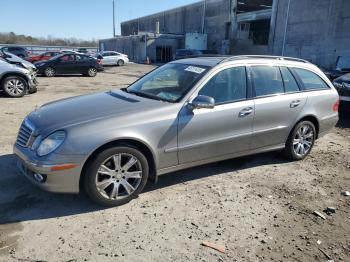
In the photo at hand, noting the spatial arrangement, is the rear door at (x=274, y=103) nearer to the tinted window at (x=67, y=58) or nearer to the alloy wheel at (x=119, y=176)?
the alloy wheel at (x=119, y=176)

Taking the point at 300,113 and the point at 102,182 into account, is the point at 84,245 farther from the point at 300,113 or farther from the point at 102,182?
the point at 300,113

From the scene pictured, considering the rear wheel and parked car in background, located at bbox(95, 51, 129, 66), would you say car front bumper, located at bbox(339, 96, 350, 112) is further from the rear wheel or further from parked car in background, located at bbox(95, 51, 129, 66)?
the rear wheel

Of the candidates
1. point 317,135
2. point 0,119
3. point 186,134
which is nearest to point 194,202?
point 186,134

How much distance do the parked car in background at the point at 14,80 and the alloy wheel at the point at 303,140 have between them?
9.29m

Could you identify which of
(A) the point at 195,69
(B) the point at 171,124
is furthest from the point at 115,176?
(A) the point at 195,69

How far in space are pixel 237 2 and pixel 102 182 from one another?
44.6 metres

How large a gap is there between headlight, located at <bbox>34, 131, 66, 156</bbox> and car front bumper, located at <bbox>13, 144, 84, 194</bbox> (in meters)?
0.06

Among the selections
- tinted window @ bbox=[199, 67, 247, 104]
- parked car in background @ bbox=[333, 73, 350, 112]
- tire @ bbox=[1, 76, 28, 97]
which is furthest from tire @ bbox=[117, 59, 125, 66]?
tinted window @ bbox=[199, 67, 247, 104]

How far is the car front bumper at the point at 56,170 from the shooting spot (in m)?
3.59

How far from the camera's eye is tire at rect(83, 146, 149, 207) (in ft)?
12.4

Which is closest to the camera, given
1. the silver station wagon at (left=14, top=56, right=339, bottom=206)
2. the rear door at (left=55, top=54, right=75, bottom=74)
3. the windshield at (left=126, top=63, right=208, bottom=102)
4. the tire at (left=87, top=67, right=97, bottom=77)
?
the silver station wagon at (left=14, top=56, right=339, bottom=206)

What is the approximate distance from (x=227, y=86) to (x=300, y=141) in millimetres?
1839

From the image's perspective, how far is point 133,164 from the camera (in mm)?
4020

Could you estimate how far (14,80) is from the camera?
11.3m
